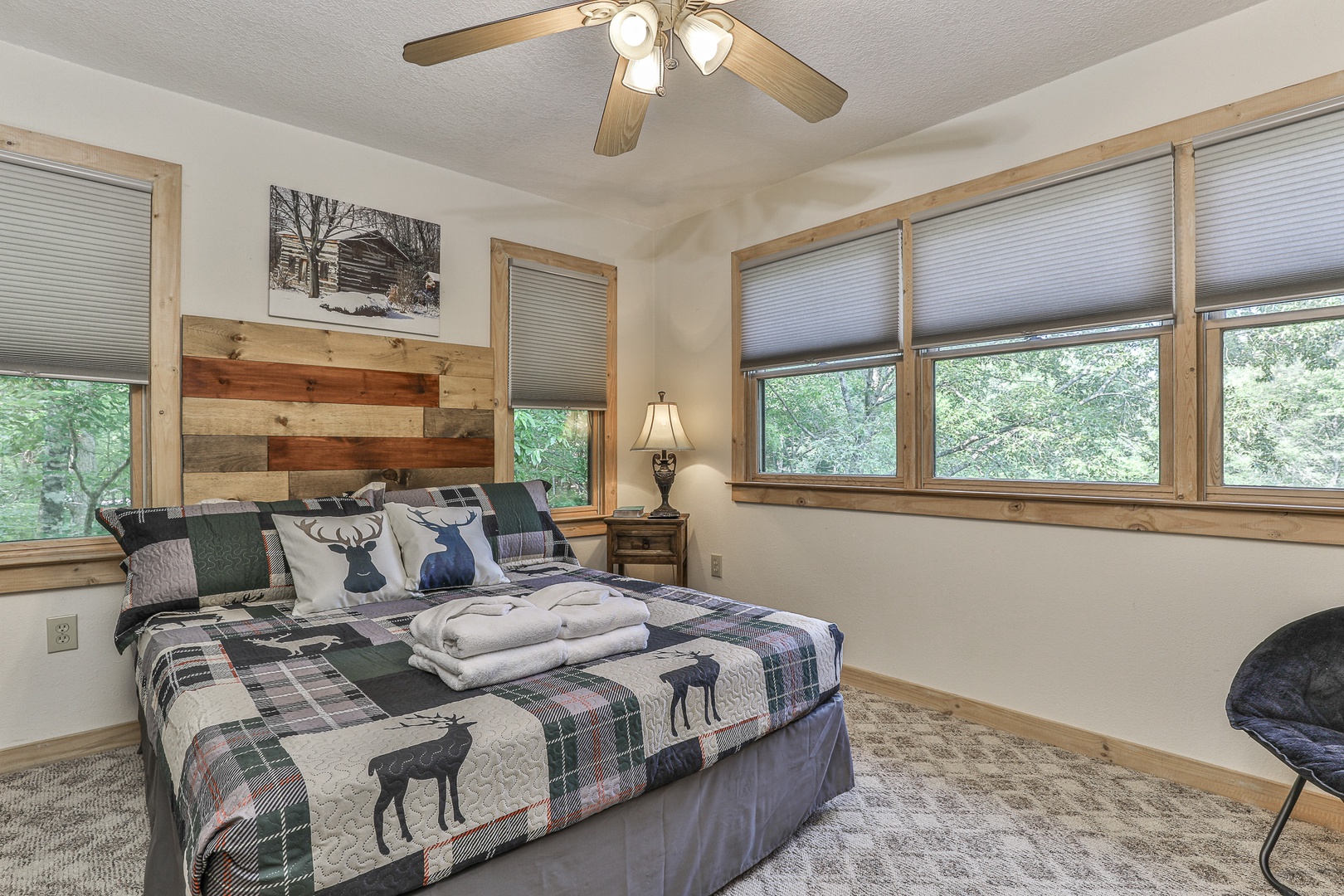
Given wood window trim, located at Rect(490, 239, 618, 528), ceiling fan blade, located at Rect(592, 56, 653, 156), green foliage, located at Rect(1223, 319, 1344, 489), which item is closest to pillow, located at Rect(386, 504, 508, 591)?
wood window trim, located at Rect(490, 239, 618, 528)

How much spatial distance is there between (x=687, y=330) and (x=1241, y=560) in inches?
112

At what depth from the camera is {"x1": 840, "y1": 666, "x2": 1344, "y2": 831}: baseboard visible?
2.08m

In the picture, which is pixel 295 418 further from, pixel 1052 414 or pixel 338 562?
pixel 1052 414

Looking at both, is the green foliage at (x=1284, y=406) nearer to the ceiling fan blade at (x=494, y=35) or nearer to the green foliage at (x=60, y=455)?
the ceiling fan blade at (x=494, y=35)

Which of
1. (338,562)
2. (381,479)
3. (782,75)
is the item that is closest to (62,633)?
(338,562)

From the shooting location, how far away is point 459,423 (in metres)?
3.46

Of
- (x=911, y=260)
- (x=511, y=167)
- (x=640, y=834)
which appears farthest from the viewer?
(x=511, y=167)

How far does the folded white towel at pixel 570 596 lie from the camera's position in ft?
6.15

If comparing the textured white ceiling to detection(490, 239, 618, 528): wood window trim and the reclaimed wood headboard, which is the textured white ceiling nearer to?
detection(490, 239, 618, 528): wood window trim

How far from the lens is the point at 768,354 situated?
3682 millimetres

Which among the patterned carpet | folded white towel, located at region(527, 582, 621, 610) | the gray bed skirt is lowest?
the patterned carpet

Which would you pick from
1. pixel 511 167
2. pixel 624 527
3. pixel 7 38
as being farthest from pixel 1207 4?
pixel 7 38

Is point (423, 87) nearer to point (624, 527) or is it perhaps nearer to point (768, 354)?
point (768, 354)

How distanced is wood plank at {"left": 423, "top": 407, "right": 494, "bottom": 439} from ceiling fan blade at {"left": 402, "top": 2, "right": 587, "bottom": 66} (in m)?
1.84
